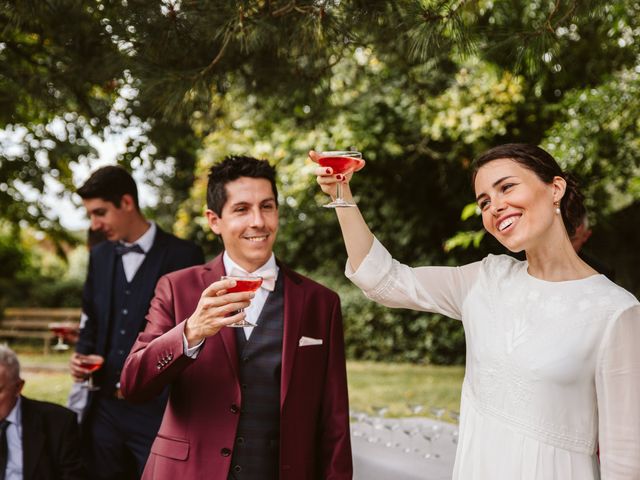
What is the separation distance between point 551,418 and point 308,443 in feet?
3.18

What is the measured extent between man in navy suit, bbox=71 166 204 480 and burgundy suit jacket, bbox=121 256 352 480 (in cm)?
134

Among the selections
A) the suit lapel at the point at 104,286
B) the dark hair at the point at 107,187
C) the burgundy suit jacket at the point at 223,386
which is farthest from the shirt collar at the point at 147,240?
the burgundy suit jacket at the point at 223,386

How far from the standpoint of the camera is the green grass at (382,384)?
9289mm

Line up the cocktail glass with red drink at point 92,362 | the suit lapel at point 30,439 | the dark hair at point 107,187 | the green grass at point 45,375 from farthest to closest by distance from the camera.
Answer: the green grass at point 45,375 → the dark hair at point 107,187 → the cocktail glass with red drink at point 92,362 → the suit lapel at point 30,439

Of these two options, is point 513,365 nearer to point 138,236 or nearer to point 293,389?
point 293,389

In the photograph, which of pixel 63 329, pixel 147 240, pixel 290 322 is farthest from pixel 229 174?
pixel 63 329

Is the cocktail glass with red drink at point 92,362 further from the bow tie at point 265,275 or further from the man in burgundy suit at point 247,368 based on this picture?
the bow tie at point 265,275

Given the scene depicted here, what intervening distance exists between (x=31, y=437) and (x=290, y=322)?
200cm

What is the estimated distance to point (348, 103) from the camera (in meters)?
10.3

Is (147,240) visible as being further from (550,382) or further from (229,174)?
(550,382)

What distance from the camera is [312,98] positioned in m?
4.80

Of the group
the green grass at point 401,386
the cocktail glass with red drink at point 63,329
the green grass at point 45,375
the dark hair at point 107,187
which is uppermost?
the dark hair at point 107,187

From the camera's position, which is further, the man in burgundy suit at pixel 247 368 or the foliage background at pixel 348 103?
the foliage background at pixel 348 103

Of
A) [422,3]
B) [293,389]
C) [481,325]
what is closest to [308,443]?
[293,389]
